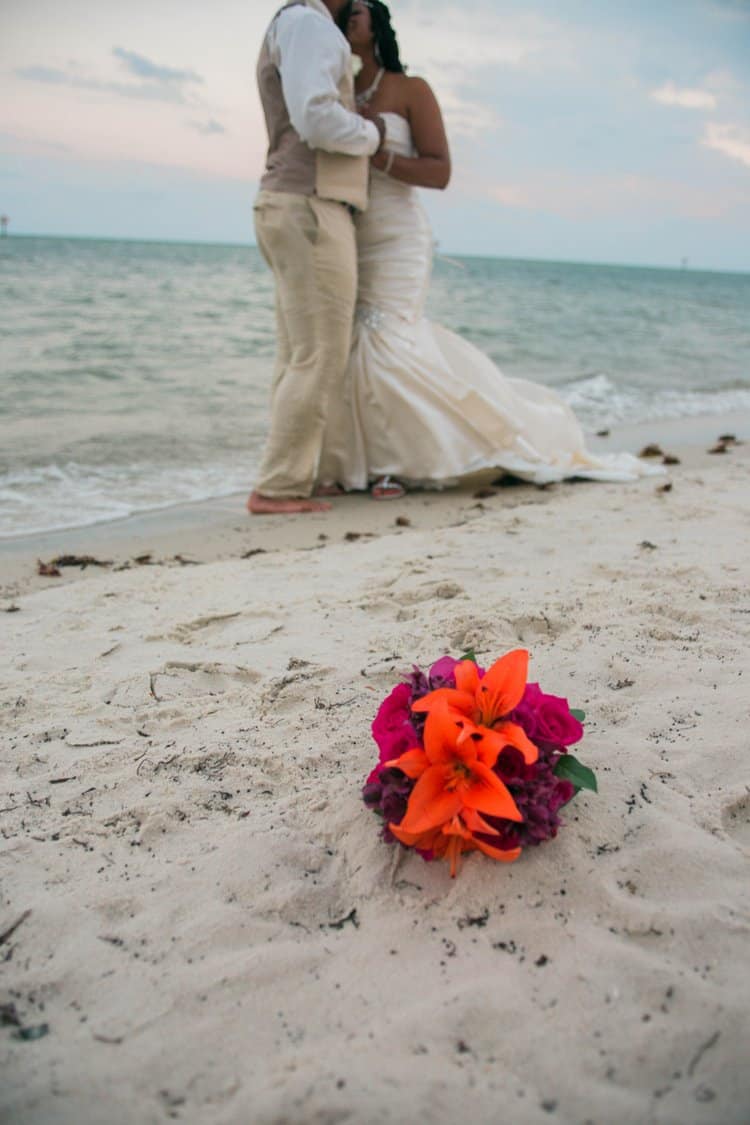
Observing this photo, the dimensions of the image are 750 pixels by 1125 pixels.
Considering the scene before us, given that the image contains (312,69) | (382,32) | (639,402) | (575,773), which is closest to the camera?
(575,773)

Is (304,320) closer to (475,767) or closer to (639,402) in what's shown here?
(475,767)

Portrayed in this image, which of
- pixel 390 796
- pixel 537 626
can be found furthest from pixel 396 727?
pixel 537 626

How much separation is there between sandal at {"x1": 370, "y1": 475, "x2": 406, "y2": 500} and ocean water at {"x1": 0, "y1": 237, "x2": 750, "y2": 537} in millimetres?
935

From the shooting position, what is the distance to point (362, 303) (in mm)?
4449

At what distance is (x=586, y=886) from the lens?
1334mm

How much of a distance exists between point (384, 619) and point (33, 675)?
3.27 ft

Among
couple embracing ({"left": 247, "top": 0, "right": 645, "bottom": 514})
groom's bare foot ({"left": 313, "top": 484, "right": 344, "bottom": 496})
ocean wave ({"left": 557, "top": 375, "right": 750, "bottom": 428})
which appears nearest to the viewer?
couple embracing ({"left": 247, "top": 0, "right": 645, "bottom": 514})

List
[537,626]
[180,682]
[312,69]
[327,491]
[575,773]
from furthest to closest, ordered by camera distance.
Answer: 1. [327,491]
2. [312,69]
3. [537,626]
4. [180,682]
5. [575,773]

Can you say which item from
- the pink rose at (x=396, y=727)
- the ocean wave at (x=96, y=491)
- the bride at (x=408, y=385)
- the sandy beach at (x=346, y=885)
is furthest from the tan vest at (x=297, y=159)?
the pink rose at (x=396, y=727)

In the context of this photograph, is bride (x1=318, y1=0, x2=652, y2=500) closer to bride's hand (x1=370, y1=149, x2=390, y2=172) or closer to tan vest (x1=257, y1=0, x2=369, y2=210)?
bride's hand (x1=370, y1=149, x2=390, y2=172)

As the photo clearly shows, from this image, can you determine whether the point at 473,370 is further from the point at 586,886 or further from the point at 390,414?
the point at 586,886

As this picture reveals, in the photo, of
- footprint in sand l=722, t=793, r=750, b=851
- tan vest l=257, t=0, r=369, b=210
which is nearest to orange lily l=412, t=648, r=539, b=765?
footprint in sand l=722, t=793, r=750, b=851

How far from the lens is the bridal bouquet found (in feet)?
4.37

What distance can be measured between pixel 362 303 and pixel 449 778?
3.55 metres
